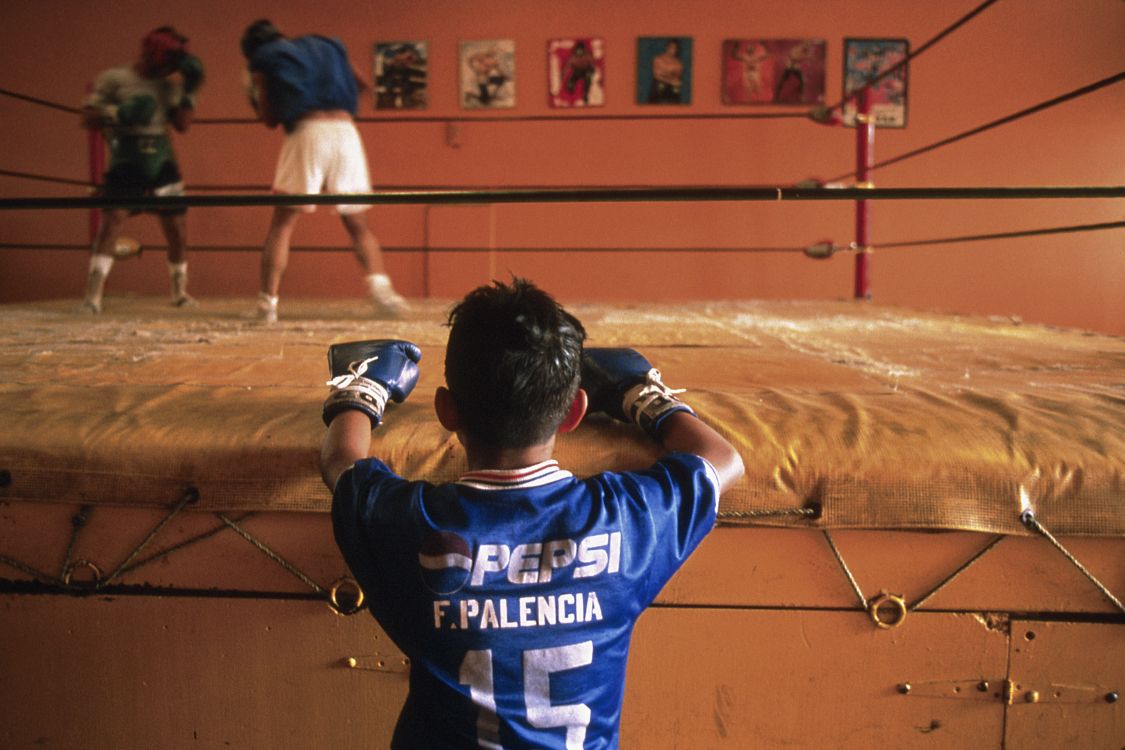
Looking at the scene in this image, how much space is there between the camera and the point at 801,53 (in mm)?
3975

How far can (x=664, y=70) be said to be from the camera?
13.1 ft

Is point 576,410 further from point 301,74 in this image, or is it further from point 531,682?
point 301,74

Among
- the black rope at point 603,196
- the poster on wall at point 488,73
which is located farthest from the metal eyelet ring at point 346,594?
the poster on wall at point 488,73

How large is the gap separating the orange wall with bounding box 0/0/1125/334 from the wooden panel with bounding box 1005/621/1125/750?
3220 mm

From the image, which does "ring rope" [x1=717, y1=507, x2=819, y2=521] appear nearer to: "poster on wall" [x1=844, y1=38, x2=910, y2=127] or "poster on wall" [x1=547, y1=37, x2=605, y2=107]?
"poster on wall" [x1=547, y1=37, x2=605, y2=107]

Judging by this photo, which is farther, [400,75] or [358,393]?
[400,75]

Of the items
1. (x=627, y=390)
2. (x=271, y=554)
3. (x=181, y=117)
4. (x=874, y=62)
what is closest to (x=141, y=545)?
(x=271, y=554)

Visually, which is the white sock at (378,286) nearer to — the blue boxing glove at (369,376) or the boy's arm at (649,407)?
the blue boxing glove at (369,376)

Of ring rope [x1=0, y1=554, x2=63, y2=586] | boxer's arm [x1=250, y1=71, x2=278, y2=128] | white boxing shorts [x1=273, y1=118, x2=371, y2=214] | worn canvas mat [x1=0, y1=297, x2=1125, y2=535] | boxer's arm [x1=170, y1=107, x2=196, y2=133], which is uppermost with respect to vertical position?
boxer's arm [x1=170, y1=107, x2=196, y2=133]

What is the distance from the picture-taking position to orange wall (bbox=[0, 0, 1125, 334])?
400 centimetres

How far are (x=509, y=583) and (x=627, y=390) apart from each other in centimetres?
31

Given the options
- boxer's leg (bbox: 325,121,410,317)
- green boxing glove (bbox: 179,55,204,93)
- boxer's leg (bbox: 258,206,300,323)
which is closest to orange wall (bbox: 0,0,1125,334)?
green boxing glove (bbox: 179,55,204,93)

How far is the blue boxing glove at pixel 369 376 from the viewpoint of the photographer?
2.65 feet

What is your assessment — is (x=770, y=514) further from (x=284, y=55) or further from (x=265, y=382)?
(x=284, y=55)
